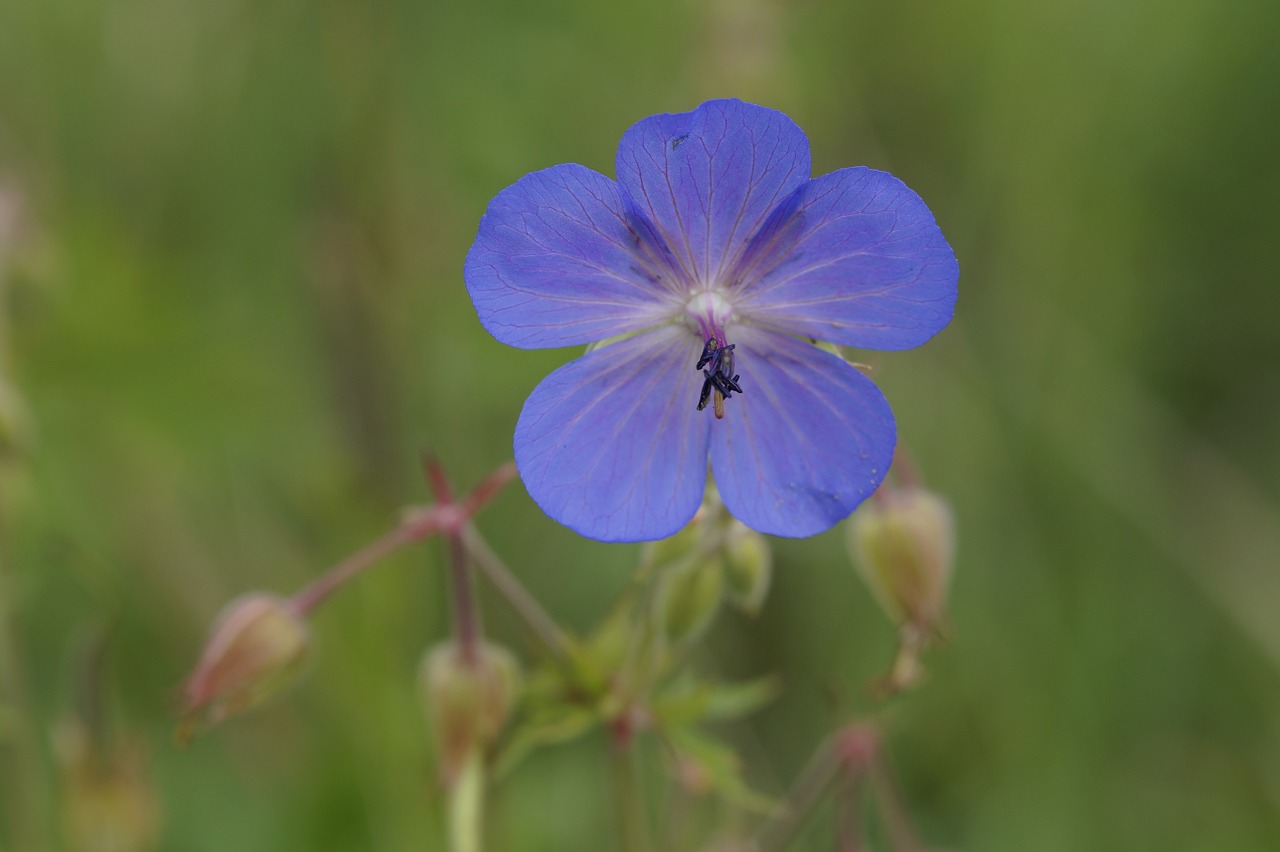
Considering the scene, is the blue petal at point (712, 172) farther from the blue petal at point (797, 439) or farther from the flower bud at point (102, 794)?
the flower bud at point (102, 794)

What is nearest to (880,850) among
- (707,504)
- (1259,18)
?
(707,504)

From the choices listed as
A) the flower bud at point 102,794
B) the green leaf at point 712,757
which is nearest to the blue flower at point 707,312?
the green leaf at point 712,757

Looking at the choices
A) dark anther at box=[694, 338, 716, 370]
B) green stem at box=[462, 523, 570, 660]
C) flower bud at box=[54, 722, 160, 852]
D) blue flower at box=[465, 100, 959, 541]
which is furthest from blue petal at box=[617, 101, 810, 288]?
flower bud at box=[54, 722, 160, 852]

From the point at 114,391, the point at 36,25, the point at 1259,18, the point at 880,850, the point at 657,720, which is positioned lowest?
the point at 880,850

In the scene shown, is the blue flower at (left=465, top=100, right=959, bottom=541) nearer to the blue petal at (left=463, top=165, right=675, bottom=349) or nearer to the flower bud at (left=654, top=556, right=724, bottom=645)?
the blue petal at (left=463, top=165, right=675, bottom=349)

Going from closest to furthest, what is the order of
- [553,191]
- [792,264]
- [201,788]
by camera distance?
1. [553,191]
2. [792,264]
3. [201,788]

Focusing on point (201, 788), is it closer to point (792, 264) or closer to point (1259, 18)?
point (792, 264)

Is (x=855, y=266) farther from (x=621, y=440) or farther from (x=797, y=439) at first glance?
(x=621, y=440)
